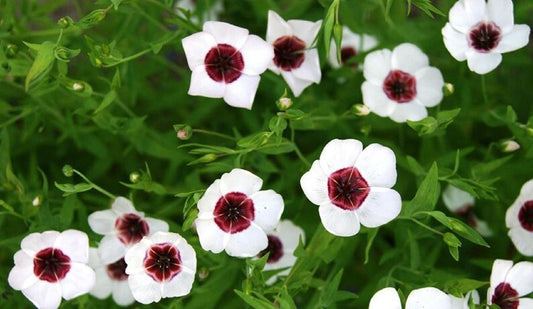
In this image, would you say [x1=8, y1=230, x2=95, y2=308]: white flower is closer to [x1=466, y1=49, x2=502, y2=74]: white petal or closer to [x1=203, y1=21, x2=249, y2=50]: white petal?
[x1=203, y1=21, x2=249, y2=50]: white petal

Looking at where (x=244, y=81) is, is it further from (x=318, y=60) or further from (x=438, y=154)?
(x=438, y=154)

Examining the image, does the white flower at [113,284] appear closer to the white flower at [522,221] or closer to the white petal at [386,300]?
the white petal at [386,300]

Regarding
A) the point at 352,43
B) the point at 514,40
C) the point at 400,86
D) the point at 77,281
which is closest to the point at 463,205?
the point at 400,86

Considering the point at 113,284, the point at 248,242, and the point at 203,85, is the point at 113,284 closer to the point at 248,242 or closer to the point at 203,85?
the point at 248,242

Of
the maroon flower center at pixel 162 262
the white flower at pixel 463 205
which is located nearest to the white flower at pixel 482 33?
the white flower at pixel 463 205

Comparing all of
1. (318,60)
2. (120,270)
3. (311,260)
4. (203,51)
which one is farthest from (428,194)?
(120,270)

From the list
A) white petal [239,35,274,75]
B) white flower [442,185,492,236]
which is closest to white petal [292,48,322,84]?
white petal [239,35,274,75]
